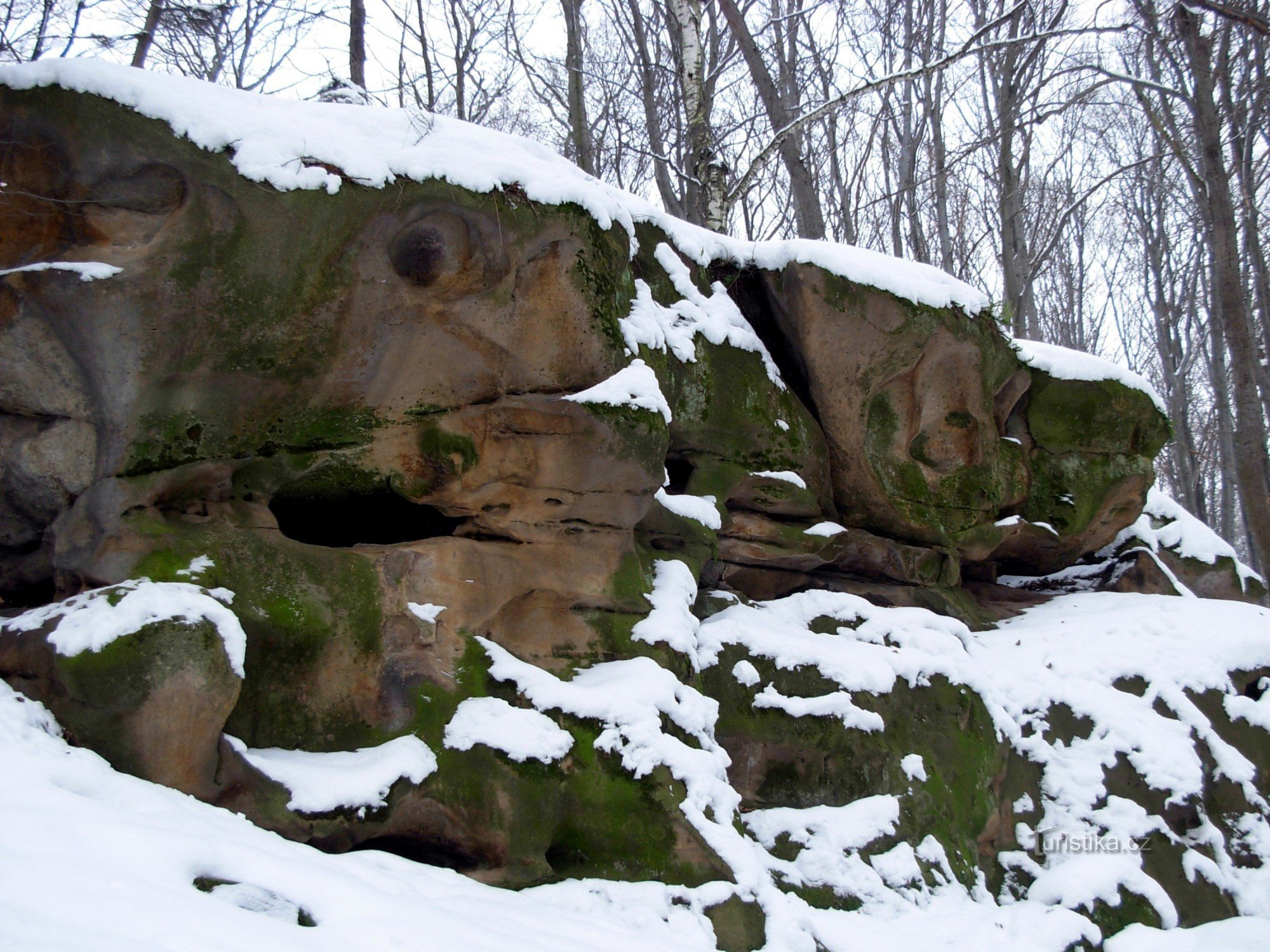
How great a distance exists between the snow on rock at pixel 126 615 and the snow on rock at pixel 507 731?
946mm

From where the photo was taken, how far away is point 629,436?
480 centimetres

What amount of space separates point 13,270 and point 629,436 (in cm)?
277

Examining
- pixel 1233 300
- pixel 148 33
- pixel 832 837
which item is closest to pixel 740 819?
pixel 832 837

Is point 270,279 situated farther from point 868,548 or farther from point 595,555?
point 868,548

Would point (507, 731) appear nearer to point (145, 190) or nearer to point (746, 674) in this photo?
point (746, 674)

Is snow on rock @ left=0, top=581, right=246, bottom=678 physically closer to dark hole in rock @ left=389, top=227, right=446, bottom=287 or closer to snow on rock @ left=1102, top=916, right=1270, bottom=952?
dark hole in rock @ left=389, top=227, right=446, bottom=287

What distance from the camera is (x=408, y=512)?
510cm

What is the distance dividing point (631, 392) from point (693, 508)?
45.6 inches

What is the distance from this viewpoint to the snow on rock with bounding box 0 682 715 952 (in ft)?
7.06

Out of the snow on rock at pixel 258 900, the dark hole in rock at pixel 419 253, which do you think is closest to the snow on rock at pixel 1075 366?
the dark hole in rock at pixel 419 253

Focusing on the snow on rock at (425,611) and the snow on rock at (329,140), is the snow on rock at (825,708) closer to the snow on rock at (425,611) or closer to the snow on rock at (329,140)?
the snow on rock at (425,611)

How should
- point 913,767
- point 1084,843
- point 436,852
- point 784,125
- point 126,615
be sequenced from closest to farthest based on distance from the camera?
1. point 126,615
2. point 436,852
3. point 913,767
4. point 1084,843
5. point 784,125

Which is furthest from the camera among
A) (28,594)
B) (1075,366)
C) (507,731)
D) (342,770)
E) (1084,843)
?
(1075,366)

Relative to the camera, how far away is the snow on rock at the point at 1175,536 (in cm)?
838
